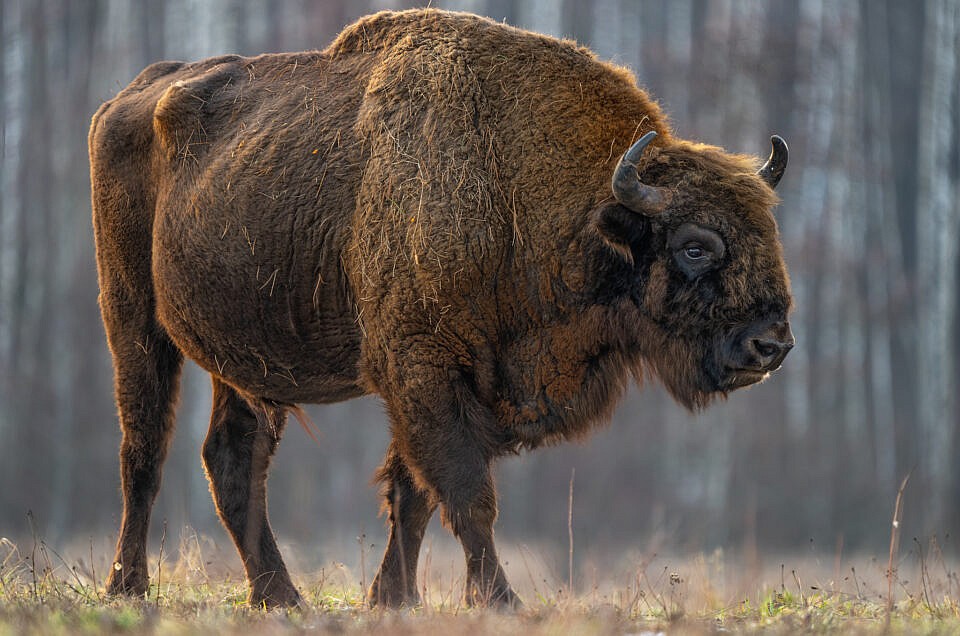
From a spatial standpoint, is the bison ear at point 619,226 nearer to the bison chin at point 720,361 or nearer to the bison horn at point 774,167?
the bison chin at point 720,361

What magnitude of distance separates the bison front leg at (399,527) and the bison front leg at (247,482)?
517mm

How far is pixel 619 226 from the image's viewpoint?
5266mm

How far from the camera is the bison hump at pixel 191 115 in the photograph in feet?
21.0

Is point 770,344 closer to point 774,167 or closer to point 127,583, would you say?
point 774,167

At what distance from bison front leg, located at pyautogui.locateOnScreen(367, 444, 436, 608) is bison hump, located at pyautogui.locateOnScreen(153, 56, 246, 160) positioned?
216cm

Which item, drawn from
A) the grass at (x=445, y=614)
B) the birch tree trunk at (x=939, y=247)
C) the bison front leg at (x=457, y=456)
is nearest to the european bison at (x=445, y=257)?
the bison front leg at (x=457, y=456)

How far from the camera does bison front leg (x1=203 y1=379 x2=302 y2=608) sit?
6090mm

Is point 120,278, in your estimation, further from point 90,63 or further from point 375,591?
point 90,63

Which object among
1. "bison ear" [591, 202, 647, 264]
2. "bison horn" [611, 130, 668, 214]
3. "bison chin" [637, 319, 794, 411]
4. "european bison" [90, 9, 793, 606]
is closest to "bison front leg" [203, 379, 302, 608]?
"european bison" [90, 9, 793, 606]

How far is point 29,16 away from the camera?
824 inches

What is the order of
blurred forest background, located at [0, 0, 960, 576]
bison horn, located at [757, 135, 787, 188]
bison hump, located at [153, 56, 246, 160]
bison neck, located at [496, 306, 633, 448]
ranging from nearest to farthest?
→ bison neck, located at [496, 306, 633, 448]
bison horn, located at [757, 135, 787, 188]
bison hump, located at [153, 56, 246, 160]
blurred forest background, located at [0, 0, 960, 576]

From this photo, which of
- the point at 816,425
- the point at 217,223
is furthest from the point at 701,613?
the point at 816,425

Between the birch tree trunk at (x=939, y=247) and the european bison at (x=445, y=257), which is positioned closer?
the european bison at (x=445, y=257)

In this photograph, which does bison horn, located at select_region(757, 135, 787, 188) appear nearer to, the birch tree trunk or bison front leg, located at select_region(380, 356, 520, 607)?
bison front leg, located at select_region(380, 356, 520, 607)
